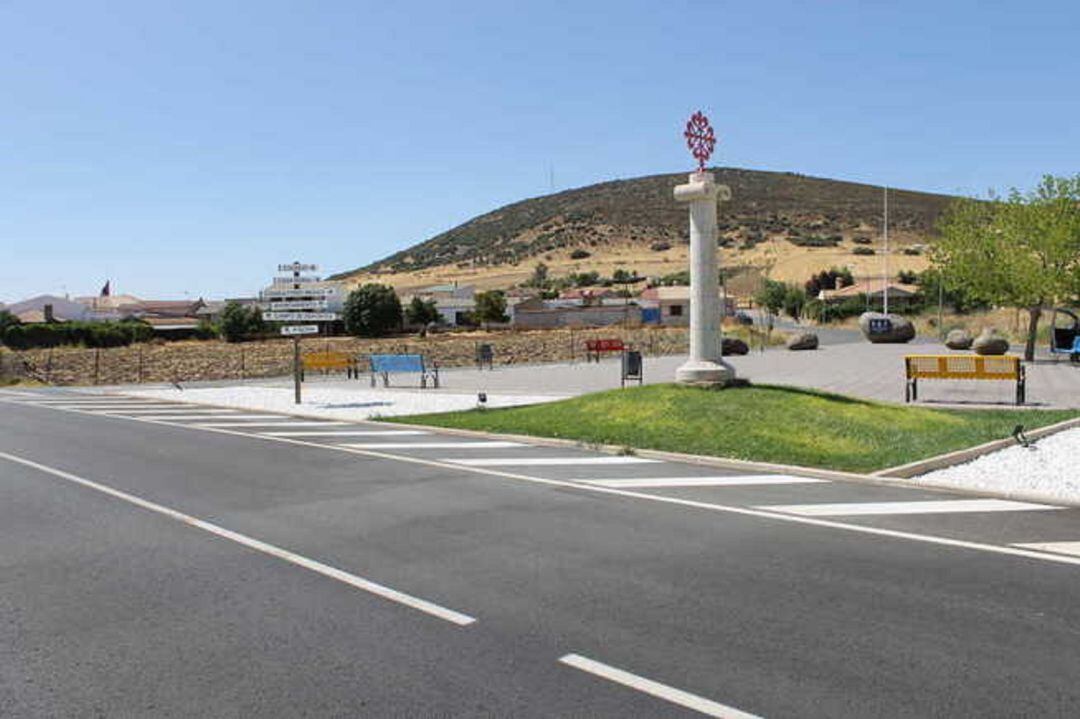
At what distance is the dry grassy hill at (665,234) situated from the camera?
108 m

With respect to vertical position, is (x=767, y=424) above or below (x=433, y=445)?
above

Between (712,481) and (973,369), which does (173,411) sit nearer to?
(712,481)

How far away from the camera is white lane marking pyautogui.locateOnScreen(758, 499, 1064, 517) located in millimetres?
7848

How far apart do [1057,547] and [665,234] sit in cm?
12133

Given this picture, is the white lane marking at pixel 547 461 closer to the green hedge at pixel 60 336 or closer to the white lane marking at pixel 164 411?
the white lane marking at pixel 164 411

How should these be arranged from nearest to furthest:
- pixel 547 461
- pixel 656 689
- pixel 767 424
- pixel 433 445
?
pixel 656 689 < pixel 547 461 < pixel 767 424 < pixel 433 445

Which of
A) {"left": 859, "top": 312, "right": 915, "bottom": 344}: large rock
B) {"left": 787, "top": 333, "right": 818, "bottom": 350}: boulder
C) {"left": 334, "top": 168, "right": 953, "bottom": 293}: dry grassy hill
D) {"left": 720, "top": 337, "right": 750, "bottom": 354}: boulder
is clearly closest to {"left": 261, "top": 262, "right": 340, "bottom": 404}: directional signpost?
{"left": 720, "top": 337, "right": 750, "bottom": 354}: boulder

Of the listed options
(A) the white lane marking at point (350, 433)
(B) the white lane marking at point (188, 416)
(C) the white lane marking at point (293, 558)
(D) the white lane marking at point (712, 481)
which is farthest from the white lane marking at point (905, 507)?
(B) the white lane marking at point (188, 416)

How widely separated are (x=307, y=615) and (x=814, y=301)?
76.5m

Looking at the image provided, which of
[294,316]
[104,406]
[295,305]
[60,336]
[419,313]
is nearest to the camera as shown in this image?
[294,316]

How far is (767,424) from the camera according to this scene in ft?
39.5

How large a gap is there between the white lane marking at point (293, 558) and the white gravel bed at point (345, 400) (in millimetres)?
7723

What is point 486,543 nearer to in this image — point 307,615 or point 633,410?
point 307,615

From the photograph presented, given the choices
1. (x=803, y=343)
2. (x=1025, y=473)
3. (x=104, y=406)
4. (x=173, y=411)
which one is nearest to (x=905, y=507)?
(x=1025, y=473)
